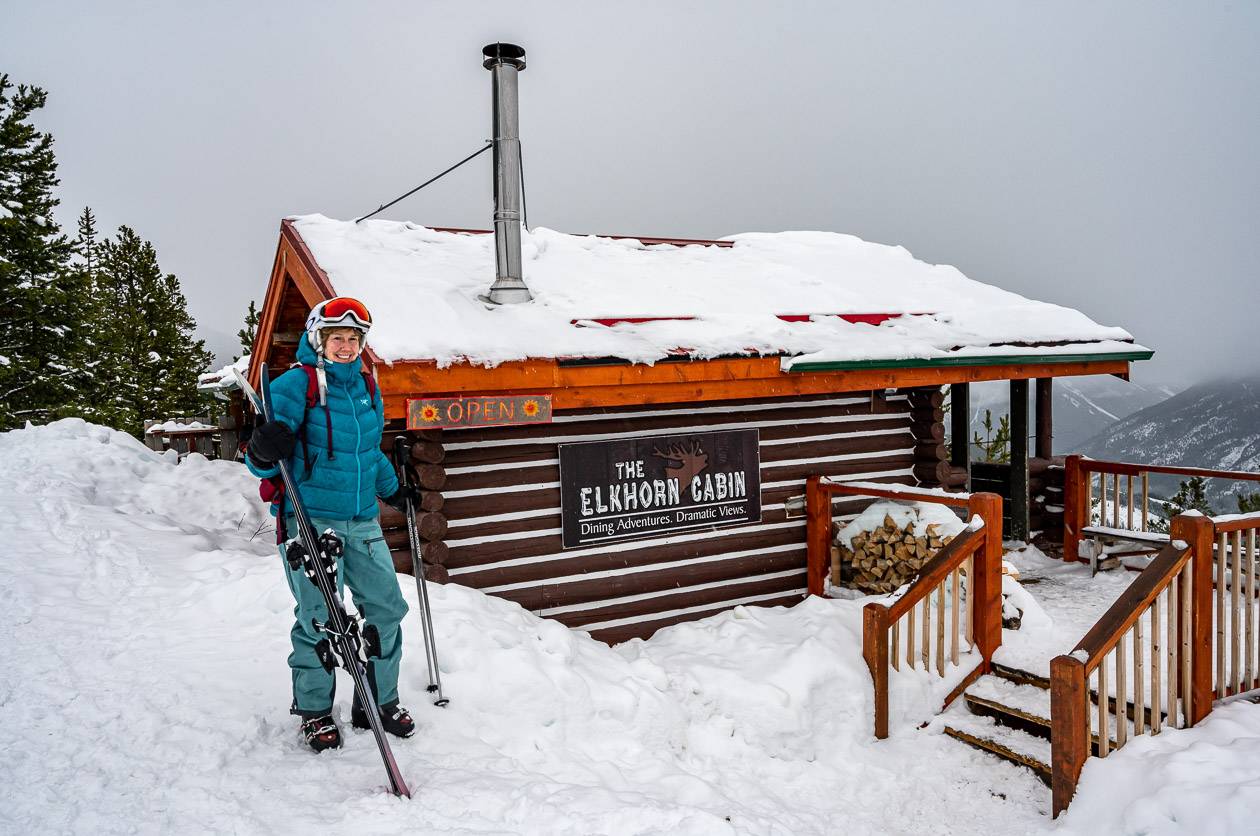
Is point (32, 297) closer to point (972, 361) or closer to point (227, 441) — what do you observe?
point (227, 441)

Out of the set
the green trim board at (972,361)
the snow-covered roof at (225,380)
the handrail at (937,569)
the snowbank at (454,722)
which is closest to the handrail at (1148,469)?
the green trim board at (972,361)

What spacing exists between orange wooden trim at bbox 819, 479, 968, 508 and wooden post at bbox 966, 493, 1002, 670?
363 mm

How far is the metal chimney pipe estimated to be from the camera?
6.63m

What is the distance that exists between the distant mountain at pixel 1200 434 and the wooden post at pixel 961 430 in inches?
4746

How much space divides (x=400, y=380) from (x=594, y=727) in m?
2.62

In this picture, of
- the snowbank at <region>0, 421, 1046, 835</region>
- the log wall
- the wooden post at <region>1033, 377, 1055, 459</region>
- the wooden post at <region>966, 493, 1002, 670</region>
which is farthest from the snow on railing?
the wooden post at <region>1033, 377, 1055, 459</region>

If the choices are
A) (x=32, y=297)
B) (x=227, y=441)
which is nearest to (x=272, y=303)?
(x=227, y=441)

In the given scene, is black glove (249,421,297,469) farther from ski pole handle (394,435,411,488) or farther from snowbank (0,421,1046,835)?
snowbank (0,421,1046,835)

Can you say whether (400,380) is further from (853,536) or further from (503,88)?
(853,536)

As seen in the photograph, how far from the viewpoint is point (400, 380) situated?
16.6ft

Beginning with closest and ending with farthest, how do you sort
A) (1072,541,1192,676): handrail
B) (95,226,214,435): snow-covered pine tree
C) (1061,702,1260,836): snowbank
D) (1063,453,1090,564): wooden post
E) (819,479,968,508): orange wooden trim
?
1. (1061,702,1260,836): snowbank
2. (1072,541,1192,676): handrail
3. (819,479,968,508): orange wooden trim
4. (1063,453,1090,564): wooden post
5. (95,226,214,435): snow-covered pine tree

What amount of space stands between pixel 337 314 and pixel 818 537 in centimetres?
530

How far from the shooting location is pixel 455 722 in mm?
3938

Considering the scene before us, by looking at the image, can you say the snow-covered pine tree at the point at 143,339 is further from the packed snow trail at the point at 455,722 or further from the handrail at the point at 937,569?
the handrail at the point at 937,569
